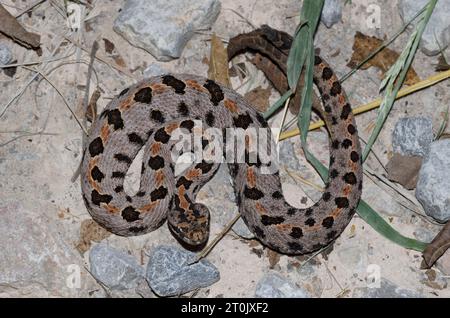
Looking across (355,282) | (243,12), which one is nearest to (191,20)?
(243,12)

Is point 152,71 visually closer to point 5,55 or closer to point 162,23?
point 162,23

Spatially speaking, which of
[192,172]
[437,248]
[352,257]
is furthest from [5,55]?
[437,248]

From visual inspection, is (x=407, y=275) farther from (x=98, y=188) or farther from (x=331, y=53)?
(x=98, y=188)

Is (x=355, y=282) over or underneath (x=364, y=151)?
underneath

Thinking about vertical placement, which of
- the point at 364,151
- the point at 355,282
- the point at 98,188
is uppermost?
the point at 364,151

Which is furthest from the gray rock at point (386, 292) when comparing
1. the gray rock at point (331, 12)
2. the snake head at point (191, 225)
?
the gray rock at point (331, 12)

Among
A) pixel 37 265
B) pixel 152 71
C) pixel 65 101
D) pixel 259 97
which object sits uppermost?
pixel 152 71
